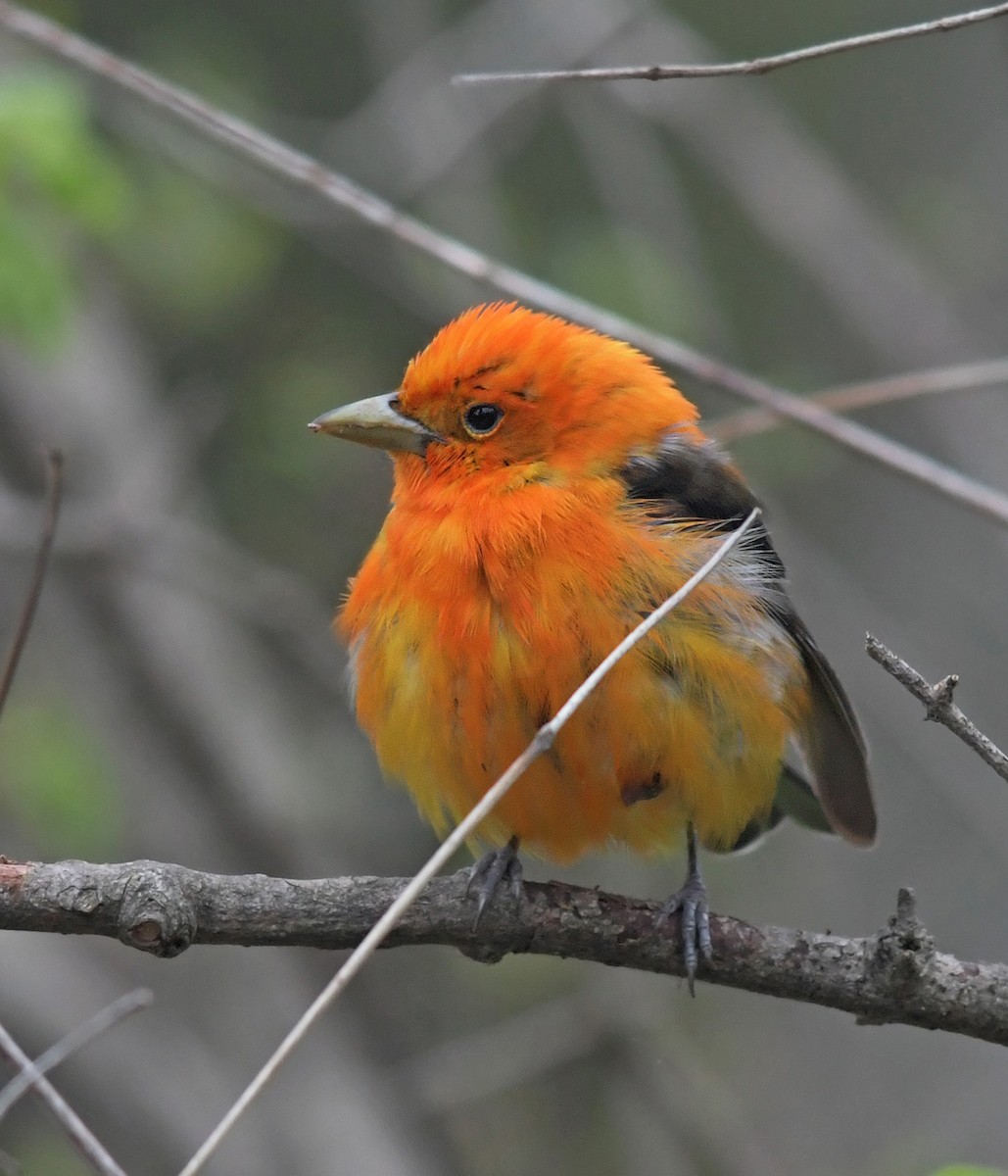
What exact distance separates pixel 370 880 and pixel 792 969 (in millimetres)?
1077

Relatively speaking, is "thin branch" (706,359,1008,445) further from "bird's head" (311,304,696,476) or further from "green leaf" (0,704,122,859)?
"green leaf" (0,704,122,859)

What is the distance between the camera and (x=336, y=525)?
8867 mm

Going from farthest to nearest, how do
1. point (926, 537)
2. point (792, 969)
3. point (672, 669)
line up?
1. point (926, 537)
2. point (672, 669)
3. point (792, 969)

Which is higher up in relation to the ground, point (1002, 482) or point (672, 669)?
point (1002, 482)

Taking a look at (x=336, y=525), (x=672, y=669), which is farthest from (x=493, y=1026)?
(x=672, y=669)

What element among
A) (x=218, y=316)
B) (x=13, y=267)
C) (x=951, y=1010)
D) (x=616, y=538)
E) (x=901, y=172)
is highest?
(x=901, y=172)

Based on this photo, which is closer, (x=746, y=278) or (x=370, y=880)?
(x=370, y=880)

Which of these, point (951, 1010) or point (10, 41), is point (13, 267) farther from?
point (951, 1010)

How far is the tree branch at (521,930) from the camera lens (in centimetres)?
340

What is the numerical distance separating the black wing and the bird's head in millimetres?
111

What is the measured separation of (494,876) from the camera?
13.8ft

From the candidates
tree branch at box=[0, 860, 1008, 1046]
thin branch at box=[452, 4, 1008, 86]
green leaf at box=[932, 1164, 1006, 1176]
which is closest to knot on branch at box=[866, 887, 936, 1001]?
tree branch at box=[0, 860, 1008, 1046]

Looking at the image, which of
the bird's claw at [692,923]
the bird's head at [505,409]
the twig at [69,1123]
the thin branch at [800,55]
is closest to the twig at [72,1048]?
the twig at [69,1123]

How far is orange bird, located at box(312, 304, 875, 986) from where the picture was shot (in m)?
4.45
